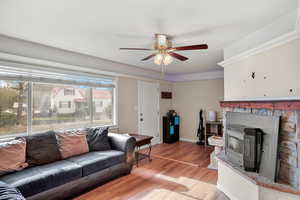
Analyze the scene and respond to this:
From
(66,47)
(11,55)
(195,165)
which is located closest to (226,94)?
(195,165)

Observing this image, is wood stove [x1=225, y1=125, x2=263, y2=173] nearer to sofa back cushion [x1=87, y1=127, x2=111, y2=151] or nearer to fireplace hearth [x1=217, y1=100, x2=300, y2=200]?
fireplace hearth [x1=217, y1=100, x2=300, y2=200]

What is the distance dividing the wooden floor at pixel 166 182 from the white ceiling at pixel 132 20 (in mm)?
2359

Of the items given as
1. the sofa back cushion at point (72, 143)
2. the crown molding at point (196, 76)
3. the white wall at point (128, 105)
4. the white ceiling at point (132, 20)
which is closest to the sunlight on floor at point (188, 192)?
the sofa back cushion at point (72, 143)

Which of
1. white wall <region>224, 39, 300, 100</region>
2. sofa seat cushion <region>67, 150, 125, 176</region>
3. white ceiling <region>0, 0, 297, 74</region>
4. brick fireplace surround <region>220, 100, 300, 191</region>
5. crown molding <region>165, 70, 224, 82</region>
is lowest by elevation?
sofa seat cushion <region>67, 150, 125, 176</region>

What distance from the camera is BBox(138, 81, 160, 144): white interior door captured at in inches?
A: 193

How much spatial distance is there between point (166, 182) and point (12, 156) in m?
2.30

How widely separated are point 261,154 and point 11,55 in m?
3.74

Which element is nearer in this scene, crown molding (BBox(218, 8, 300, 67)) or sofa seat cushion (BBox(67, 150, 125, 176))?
crown molding (BBox(218, 8, 300, 67))

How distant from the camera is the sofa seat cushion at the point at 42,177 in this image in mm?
1881

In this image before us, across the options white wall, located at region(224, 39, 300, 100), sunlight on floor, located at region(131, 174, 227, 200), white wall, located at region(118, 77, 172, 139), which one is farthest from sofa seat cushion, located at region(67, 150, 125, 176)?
white wall, located at region(224, 39, 300, 100)

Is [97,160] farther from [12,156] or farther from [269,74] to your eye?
[269,74]

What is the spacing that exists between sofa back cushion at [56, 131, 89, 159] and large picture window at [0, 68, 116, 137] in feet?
1.80

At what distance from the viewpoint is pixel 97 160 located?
2605 mm

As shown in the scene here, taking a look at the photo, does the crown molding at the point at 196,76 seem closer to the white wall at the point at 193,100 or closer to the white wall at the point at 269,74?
the white wall at the point at 193,100
